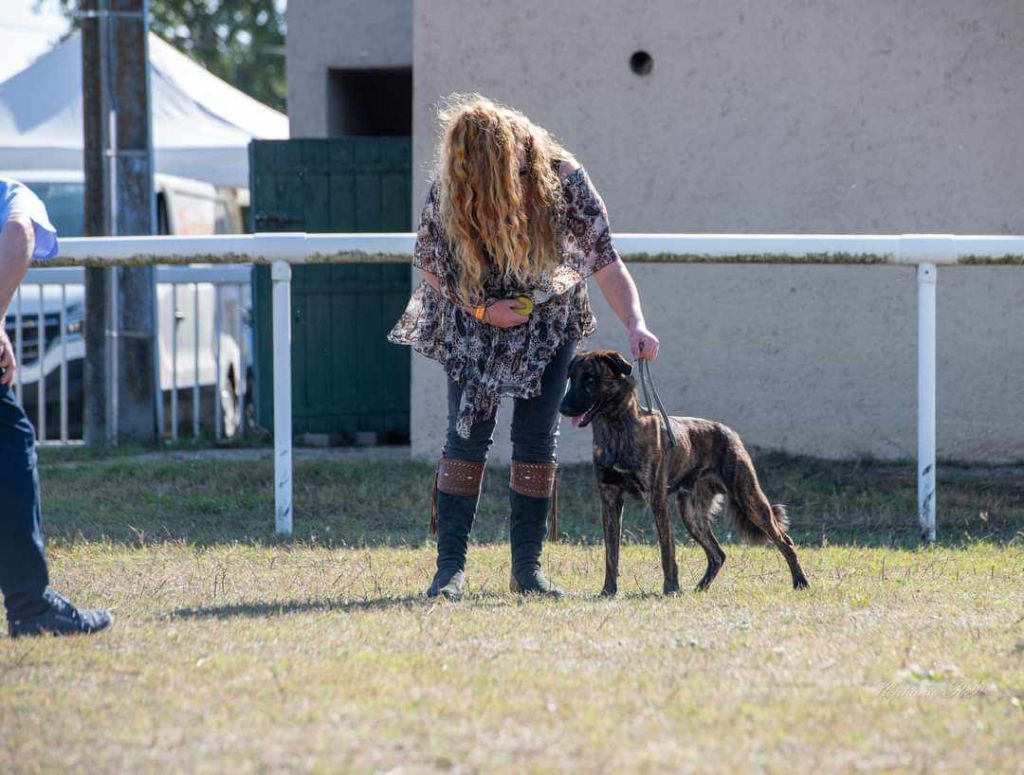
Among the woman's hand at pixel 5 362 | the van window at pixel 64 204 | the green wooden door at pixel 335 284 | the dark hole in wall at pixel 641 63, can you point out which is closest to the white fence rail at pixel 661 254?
the dark hole in wall at pixel 641 63

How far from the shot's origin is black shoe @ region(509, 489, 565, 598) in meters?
5.35

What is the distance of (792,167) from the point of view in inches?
343

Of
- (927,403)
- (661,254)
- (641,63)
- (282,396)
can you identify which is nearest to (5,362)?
(282,396)

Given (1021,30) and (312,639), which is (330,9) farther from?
(312,639)

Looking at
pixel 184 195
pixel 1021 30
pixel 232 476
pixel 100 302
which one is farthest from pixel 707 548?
pixel 184 195

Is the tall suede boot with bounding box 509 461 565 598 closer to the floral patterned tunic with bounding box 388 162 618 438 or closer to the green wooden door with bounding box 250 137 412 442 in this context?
the floral patterned tunic with bounding box 388 162 618 438

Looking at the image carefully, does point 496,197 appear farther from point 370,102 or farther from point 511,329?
point 370,102

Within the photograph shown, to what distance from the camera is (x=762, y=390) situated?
8781 mm

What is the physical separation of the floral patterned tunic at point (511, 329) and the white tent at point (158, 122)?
10857 millimetres

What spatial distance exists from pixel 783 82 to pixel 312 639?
214 inches

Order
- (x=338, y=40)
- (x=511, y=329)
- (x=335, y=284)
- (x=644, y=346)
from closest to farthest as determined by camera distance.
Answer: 1. (x=644, y=346)
2. (x=511, y=329)
3. (x=335, y=284)
4. (x=338, y=40)

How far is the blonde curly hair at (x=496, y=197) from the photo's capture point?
194 inches

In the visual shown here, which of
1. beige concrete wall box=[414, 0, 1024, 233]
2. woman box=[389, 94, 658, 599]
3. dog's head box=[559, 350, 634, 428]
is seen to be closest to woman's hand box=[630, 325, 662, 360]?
woman box=[389, 94, 658, 599]

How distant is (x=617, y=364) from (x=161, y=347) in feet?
25.3
